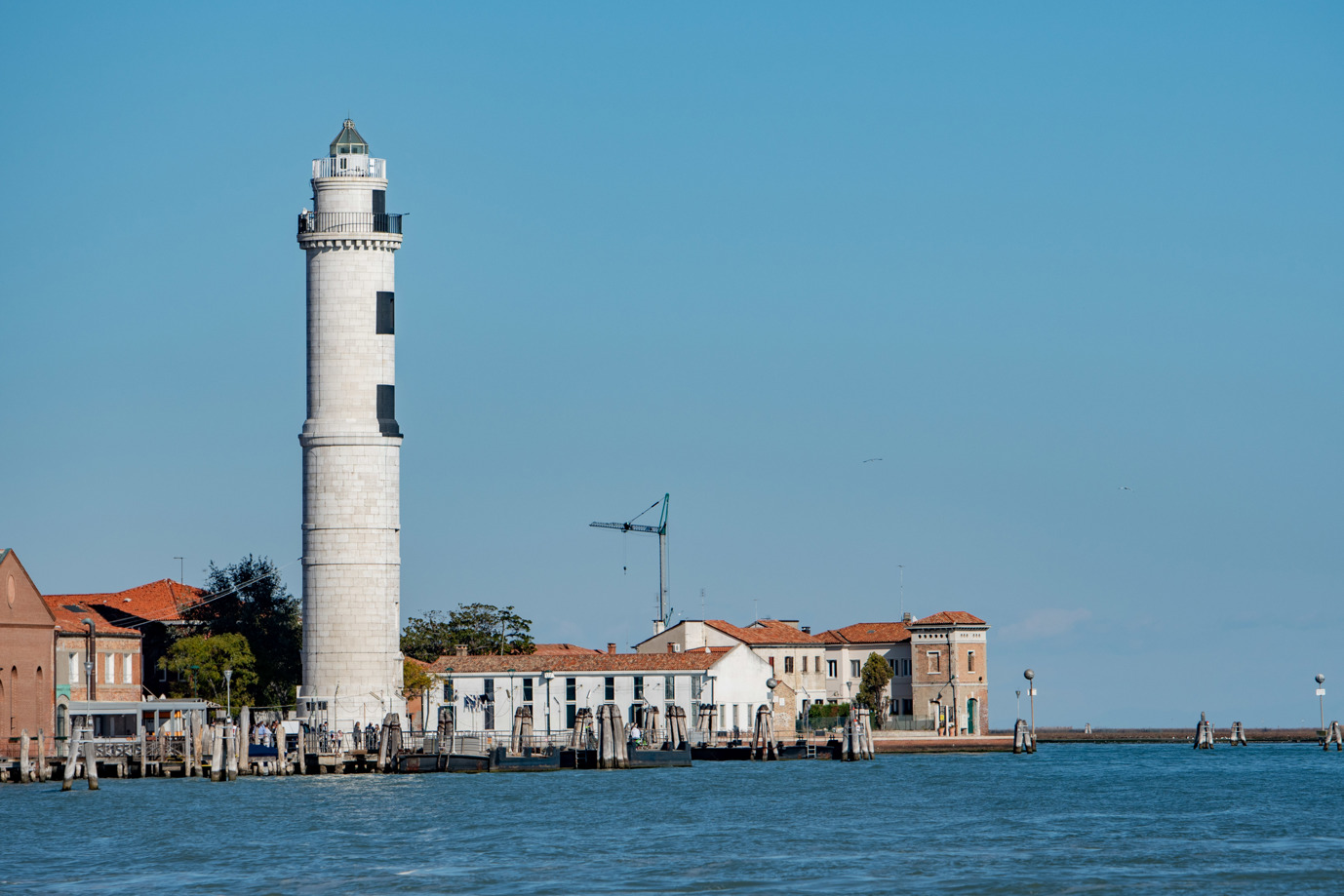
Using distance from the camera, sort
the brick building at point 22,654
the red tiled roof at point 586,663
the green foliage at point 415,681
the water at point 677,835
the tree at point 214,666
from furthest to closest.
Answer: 1. the red tiled roof at point 586,663
2. the green foliage at point 415,681
3. the tree at point 214,666
4. the brick building at point 22,654
5. the water at point 677,835

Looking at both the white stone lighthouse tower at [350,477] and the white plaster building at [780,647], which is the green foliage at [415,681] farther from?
the white plaster building at [780,647]

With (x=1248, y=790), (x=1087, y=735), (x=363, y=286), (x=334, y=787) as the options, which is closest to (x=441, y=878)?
(x=334, y=787)

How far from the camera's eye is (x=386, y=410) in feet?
229

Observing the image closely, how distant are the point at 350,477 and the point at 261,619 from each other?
41.6 ft

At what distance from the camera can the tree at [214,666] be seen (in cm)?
7431

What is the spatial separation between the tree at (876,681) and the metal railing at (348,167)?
3789 centimetres

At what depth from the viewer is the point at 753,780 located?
59.5 meters

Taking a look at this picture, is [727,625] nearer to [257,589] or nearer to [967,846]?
[257,589]

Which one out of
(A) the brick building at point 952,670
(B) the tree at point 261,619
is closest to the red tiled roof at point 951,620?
(A) the brick building at point 952,670

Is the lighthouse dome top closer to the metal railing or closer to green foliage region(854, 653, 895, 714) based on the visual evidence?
the metal railing

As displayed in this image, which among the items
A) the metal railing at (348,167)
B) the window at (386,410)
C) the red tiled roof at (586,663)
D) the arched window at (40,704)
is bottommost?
the arched window at (40,704)

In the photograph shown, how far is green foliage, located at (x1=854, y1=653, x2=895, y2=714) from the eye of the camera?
321ft

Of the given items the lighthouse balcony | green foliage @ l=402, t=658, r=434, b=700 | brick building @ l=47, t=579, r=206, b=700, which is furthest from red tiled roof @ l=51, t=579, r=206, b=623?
the lighthouse balcony

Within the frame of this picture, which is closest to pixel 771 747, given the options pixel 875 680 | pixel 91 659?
pixel 91 659
